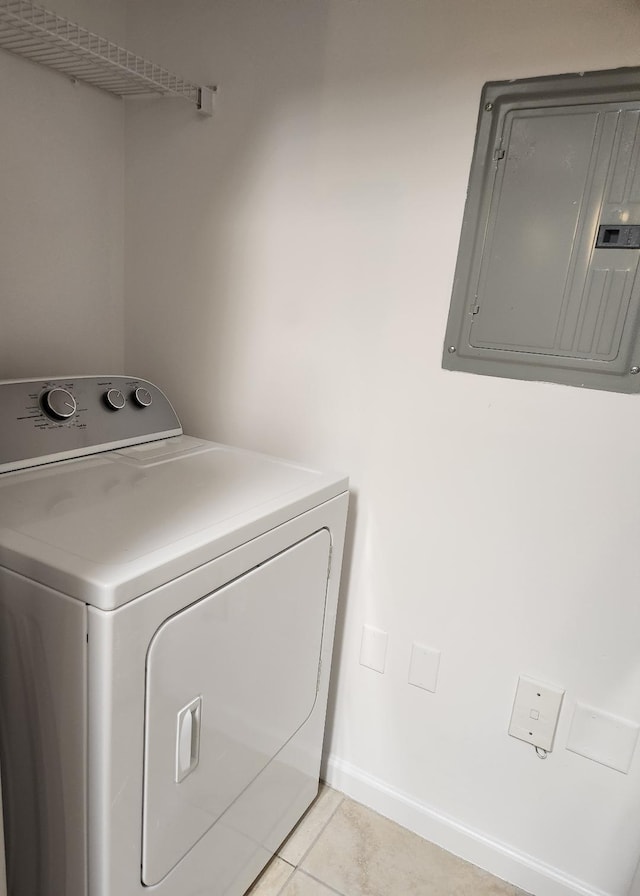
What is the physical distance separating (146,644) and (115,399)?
0.73 metres

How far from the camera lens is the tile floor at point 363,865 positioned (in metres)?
1.36

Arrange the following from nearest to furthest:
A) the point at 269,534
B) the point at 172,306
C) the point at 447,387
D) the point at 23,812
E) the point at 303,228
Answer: the point at 23,812 → the point at 269,534 → the point at 447,387 → the point at 303,228 → the point at 172,306

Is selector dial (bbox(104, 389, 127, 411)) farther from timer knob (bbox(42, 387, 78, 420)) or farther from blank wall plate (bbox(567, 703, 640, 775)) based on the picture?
blank wall plate (bbox(567, 703, 640, 775))

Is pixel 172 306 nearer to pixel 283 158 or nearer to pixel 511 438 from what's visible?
pixel 283 158

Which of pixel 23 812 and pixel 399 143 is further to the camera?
pixel 399 143

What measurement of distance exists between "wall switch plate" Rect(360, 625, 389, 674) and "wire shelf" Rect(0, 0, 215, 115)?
4.53ft

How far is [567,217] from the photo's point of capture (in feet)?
3.74

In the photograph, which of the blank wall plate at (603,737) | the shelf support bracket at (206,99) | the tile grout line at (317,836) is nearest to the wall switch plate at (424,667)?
the blank wall plate at (603,737)

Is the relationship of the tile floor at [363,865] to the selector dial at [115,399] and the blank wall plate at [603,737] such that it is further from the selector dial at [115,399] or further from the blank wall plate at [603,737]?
the selector dial at [115,399]

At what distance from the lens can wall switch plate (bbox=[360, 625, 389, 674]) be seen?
150 centimetres

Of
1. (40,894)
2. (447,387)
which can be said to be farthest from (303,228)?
(40,894)

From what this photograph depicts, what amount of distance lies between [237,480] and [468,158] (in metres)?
0.82

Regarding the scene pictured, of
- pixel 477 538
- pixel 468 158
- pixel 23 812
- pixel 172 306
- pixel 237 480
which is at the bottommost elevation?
pixel 23 812

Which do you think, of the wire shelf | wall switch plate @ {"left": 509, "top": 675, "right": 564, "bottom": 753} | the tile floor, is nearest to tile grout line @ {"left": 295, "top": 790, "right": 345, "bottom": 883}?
the tile floor
